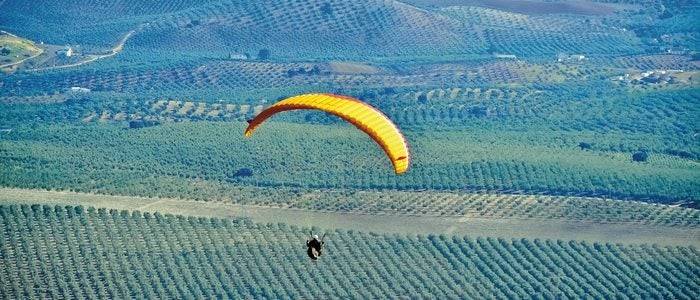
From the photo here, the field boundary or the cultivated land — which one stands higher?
the field boundary

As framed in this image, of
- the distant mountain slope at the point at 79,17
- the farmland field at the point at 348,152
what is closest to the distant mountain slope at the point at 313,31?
the farmland field at the point at 348,152

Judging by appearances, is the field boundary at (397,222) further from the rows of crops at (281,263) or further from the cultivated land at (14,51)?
the cultivated land at (14,51)

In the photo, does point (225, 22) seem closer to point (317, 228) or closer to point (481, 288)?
point (317, 228)

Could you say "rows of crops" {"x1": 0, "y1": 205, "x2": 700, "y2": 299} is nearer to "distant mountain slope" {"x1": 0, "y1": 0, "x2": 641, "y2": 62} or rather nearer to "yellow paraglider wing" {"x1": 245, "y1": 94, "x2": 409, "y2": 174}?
"yellow paraglider wing" {"x1": 245, "y1": 94, "x2": 409, "y2": 174}

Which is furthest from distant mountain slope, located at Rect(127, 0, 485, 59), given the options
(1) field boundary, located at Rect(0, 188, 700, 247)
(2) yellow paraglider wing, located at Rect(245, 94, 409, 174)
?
(2) yellow paraglider wing, located at Rect(245, 94, 409, 174)

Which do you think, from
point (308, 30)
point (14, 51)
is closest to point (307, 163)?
point (308, 30)

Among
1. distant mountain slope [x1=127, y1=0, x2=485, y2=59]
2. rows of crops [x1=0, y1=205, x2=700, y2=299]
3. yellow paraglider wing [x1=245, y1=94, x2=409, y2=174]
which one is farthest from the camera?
distant mountain slope [x1=127, y1=0, x2=485, y2=59]

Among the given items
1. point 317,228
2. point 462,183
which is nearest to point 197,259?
A: point 317,228
